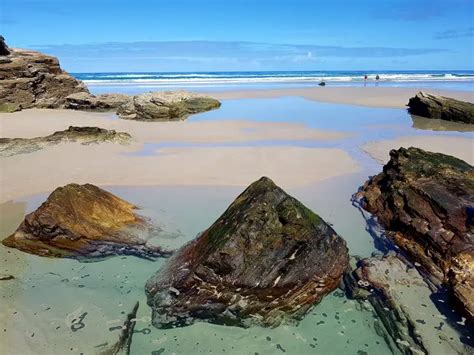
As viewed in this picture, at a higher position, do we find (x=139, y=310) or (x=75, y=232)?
(x=75, y=232)

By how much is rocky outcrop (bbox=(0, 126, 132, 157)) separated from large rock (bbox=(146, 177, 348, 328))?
8.23 metres

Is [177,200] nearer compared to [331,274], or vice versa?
[331,274]

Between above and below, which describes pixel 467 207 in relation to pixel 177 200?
above

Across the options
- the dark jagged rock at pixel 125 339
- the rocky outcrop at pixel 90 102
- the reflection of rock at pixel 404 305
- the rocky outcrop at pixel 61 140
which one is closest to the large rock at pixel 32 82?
the rocky outcrop at pixel 90 102

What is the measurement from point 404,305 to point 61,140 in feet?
35.9

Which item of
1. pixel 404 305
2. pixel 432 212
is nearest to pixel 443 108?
pixel 432 212

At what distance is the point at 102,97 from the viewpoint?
75.2 feet

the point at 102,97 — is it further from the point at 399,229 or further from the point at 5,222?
the point at 399,229

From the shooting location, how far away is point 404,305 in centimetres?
438

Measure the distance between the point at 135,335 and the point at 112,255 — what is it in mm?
1770

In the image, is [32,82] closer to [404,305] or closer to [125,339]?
[125,339]

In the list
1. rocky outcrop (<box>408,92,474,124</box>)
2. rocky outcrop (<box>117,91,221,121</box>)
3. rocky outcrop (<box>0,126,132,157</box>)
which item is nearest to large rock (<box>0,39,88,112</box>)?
rocky outcrop (<box>117,91,221,121</box>)

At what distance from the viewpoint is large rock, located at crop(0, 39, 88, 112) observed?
20328mm

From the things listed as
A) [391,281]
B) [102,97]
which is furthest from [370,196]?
[102,97]
